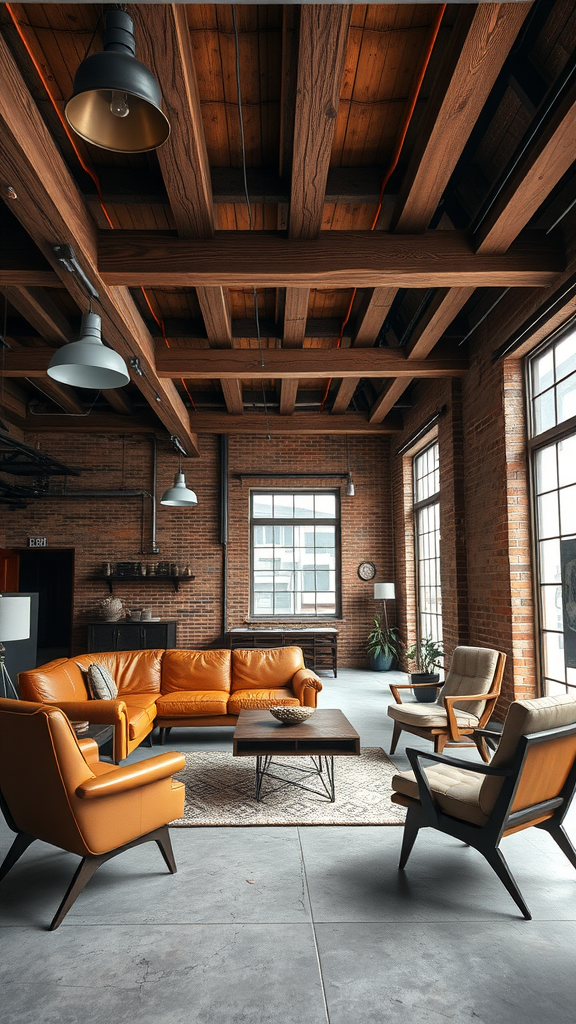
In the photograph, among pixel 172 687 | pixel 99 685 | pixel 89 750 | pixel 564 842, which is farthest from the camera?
pixel 172 687

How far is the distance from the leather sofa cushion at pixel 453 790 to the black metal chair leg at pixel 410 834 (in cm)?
9

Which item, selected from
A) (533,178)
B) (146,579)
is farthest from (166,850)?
(146,579)

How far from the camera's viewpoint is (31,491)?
948 centimetres

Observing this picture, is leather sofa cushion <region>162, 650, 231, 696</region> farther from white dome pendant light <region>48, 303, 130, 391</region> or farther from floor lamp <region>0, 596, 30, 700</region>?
white dome pendant light <region>48, 303, 130, 391</region>

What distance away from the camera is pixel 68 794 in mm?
2762

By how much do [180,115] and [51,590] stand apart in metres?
11.3

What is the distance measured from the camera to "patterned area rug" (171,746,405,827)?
388cm

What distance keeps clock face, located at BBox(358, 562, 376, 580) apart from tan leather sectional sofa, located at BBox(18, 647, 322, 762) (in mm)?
4118

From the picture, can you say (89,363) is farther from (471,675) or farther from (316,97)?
(471,675)

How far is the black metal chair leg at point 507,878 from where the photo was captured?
2729 mm

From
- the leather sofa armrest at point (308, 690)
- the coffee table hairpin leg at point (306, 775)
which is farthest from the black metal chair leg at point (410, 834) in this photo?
the leather sofa armrest at point (308, 690)

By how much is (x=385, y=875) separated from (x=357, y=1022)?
109 cm

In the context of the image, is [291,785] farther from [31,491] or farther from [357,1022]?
[31,491]

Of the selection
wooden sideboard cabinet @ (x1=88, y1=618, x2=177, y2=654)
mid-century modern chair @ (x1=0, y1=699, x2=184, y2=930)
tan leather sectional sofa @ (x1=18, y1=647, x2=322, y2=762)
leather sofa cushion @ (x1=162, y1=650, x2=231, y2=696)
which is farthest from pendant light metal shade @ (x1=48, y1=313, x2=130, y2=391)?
wooden sideboard cabinet @ (x1=88, y1=618, x2=177, y2=654)
